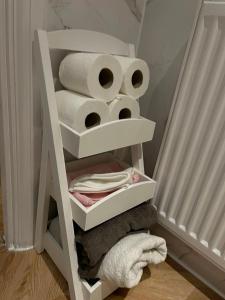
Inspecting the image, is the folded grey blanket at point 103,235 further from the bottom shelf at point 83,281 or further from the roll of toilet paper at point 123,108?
the roll of toilet paper at point 123,108

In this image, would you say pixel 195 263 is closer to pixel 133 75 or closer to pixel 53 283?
pixel 53 283

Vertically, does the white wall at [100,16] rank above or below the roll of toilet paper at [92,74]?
above

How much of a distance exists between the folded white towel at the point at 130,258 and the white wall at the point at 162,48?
0.36 meters

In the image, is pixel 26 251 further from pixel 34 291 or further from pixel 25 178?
pixel 25 178

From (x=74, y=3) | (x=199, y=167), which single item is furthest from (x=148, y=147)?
(x=74, y=3)

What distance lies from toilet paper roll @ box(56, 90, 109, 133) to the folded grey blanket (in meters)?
0.28

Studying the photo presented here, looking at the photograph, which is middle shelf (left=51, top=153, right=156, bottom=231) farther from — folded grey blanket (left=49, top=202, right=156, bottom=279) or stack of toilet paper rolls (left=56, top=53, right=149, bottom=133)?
stack of toilet paper rolls (left=56, top=53, right=149, bottom=133)

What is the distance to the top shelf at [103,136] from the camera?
0.61 meters

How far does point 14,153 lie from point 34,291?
1.43 ft

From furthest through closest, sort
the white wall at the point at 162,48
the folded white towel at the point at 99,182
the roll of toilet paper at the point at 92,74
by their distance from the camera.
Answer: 1. the white wall at the point at 162,48
2. the folded white towel at the point at 99,182
3. the roll of toilet paper at the point at 92,74

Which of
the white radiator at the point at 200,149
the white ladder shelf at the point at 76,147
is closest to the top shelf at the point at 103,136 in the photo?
the white ladder shelf at the point at 76,147

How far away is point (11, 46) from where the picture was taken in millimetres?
634

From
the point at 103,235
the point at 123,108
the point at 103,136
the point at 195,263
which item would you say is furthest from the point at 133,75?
the point at 195,263

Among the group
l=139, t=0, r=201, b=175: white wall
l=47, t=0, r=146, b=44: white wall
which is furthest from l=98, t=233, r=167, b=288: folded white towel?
l=47, t=0, r=146, b=44: white wall
